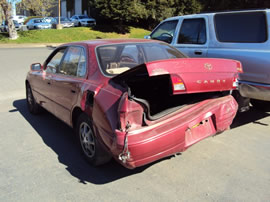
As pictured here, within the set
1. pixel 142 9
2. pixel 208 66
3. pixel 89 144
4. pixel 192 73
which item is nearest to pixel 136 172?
pixel 89 144

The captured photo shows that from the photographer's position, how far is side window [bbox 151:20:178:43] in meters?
6.58

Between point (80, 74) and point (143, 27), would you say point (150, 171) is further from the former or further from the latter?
point (143, 27)

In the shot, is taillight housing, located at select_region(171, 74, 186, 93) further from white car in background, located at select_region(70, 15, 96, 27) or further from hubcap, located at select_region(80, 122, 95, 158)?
white car in background, located at select_region(70, 15, 96, 27)

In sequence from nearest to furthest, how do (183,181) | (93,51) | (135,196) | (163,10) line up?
1. (135,196)
2. (183,181)
3. (93,51)
4. (163,10)

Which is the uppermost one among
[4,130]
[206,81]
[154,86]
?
[206,81]

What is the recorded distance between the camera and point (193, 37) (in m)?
5.95

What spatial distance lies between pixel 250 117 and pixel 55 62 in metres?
4.00

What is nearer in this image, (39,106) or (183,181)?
(183,181)

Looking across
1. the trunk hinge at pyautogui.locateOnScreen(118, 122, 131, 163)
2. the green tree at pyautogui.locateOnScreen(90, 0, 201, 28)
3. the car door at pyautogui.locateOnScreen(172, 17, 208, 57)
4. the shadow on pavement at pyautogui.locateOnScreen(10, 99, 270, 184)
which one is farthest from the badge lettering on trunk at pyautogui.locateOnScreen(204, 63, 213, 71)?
the green tree at pyautogui.locateOnScreen(90, 0, 201, 28)

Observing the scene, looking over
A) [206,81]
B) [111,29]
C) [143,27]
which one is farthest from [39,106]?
[143,27]

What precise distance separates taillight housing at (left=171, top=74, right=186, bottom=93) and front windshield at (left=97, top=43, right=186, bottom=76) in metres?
1.06

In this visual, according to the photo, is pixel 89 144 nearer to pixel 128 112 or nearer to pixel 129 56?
pixel 128 112

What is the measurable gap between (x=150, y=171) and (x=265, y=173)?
145 centimetres

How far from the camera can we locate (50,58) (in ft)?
16.1
